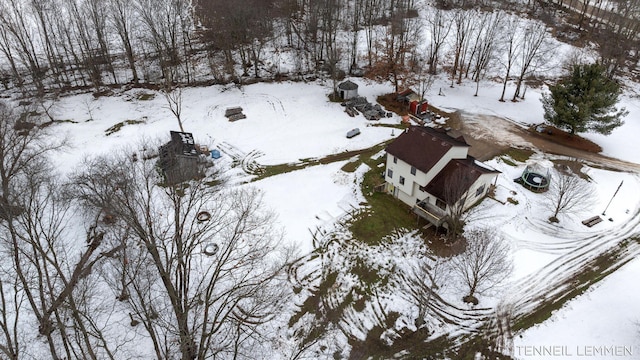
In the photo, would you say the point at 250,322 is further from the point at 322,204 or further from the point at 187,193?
the point at 187,193

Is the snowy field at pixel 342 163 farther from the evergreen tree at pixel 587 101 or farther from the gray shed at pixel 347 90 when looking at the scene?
the evergreen tree at pixel 587 101

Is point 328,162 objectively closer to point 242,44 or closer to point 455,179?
point 455,179

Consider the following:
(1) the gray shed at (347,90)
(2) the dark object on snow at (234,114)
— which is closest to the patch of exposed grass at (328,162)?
(2) the dark object on snow at (234,114)

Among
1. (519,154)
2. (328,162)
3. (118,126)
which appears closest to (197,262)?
(328,162)

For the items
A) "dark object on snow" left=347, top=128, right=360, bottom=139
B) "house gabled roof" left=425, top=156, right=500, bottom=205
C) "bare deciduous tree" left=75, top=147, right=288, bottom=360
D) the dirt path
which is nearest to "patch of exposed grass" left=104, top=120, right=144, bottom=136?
"bare deciduous tree" left=75, top=147, right=288, bottom=360

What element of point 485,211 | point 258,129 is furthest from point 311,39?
point 485,211

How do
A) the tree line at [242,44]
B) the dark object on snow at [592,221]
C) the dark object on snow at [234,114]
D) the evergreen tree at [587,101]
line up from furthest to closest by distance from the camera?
the tree line at [242,44], the dark object on snow at [234,114], the evergreen tree at [587,101], the dark object on snow at [592,221]

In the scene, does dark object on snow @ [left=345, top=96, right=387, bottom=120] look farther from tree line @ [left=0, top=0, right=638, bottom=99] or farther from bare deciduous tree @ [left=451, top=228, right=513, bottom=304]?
bare deciduous tree @ [left=451, top=228, right=513, bottom=304]
